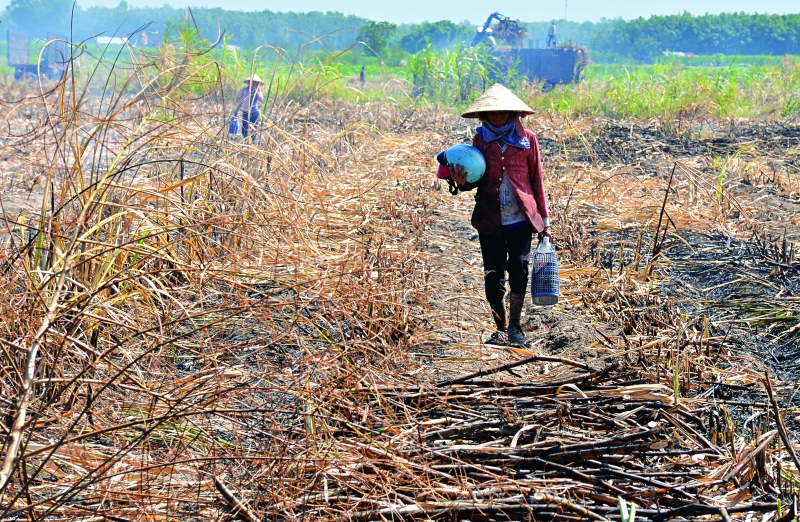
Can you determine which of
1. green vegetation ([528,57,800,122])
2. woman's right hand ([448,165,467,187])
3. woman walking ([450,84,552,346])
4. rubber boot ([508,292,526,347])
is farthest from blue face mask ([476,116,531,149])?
green vegetation ([528,57,800,122])

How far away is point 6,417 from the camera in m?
2.70

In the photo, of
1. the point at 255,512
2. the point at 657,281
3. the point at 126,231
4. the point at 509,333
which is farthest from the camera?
the point at 657,281

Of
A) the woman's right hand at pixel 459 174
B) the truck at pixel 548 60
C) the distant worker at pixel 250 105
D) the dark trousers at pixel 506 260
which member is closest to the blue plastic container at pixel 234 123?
the distant worker at pixel 250 105

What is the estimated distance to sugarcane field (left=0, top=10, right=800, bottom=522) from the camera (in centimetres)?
237

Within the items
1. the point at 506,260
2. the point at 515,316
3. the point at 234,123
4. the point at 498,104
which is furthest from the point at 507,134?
the point at 234,123

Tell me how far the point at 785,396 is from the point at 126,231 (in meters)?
2.83

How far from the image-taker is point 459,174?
411 centimetres

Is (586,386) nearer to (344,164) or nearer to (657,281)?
(657,281)

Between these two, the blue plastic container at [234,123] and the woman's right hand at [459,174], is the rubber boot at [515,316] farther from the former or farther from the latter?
the blue plastic container at [234,123]

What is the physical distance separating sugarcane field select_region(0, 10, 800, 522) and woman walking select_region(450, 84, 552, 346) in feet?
0.04

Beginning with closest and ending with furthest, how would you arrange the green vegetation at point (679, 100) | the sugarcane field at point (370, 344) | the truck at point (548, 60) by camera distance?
Answer: the sugarcane field at point (370, 344) < the green vegetation at point (679, 100) < the truck at point (548, 60)

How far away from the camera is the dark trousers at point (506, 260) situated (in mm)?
4332

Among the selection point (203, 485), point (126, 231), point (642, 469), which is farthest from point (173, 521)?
point (126, 231)

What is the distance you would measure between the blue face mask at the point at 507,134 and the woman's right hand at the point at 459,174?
0.24m
